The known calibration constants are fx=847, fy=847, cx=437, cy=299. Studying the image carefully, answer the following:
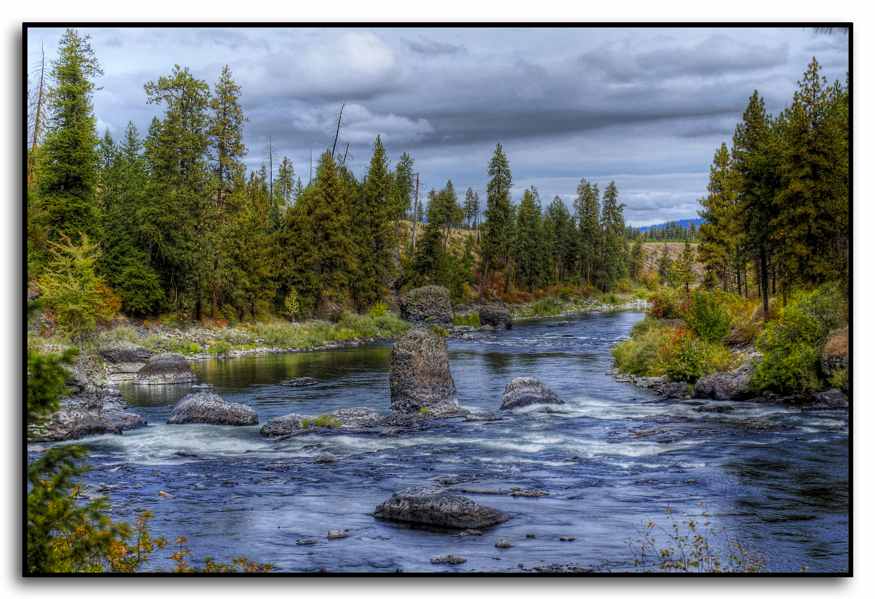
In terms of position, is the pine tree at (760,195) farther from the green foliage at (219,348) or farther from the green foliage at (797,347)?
the green foliage at (219,348)

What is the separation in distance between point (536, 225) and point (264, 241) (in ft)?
136

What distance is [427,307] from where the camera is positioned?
5481cm

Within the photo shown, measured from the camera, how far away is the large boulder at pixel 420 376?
68.5 feet

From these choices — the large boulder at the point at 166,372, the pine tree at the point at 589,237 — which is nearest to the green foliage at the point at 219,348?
the large boulder at the point at 166,372

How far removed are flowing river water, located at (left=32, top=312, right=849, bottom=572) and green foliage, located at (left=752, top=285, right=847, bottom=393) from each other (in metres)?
0.95

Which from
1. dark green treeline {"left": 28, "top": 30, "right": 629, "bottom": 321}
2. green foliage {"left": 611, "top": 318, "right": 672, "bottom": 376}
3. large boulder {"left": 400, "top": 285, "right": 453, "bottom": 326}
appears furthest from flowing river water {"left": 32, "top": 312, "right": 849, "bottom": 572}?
A: large boulder {"left": 400, "top": 285, "right": 453, "bottom": 326}

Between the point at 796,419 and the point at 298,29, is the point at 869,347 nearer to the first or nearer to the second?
the point at 298,29

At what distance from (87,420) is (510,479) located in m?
9.38

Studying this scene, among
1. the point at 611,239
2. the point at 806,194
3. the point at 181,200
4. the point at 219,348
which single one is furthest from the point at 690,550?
the point at 611,239

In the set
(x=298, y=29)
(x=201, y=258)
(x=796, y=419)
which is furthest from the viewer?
(x=201, y=258)

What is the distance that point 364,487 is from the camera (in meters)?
13.3

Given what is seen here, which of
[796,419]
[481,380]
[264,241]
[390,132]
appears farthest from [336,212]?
[390,132]

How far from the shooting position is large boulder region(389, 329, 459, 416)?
20891mm

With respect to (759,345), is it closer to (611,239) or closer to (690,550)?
(690,550)
